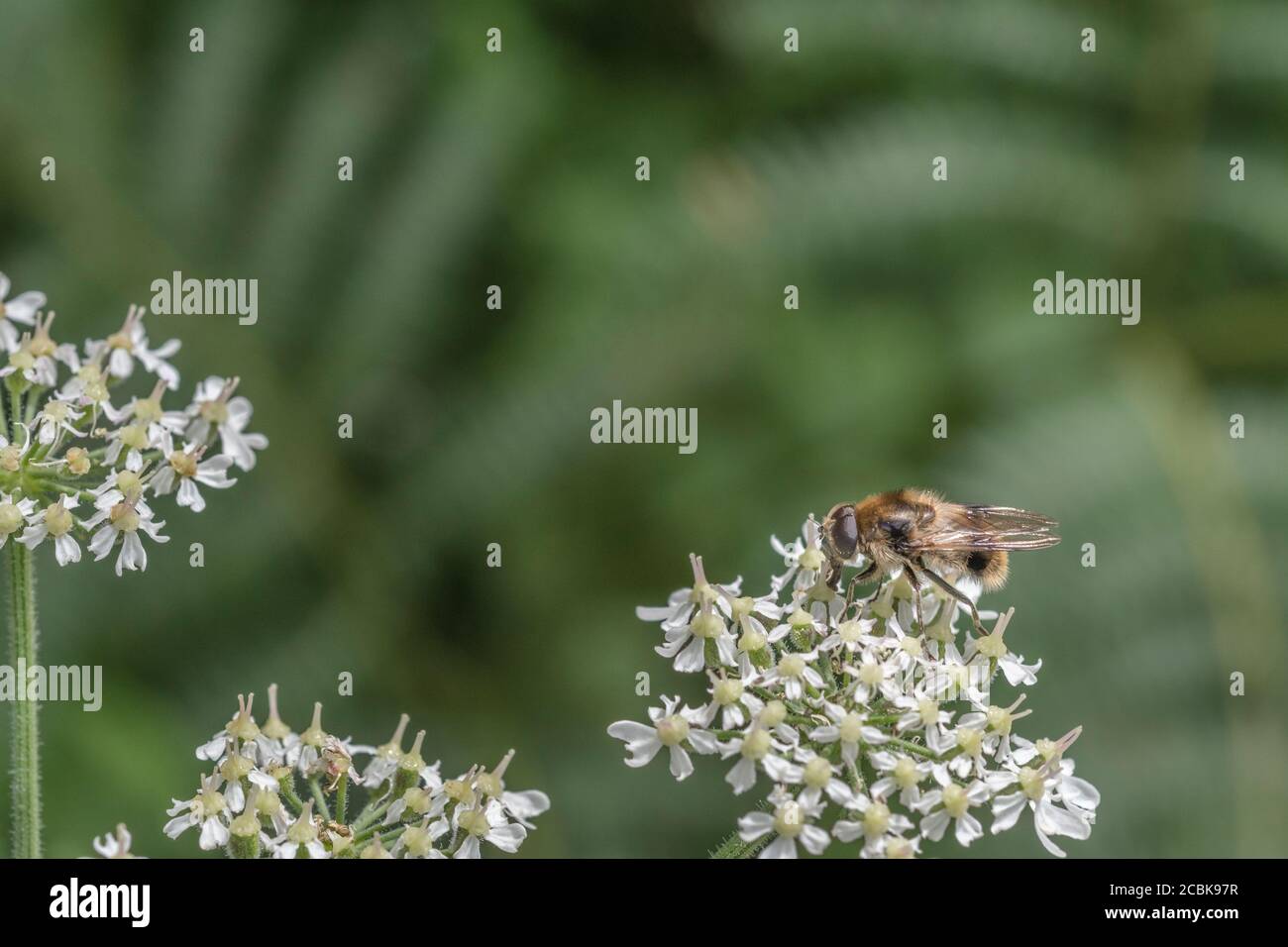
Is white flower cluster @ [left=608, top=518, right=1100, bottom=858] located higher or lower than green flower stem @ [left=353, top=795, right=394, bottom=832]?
higher

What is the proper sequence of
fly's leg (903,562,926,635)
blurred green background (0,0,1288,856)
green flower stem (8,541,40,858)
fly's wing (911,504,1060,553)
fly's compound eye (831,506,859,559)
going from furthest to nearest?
blurred green background (0,0,1288,856) → fly's wing (911,504,1060,553) → fly's compound eye (831,506,859,559) → fly's leg (903,562,926,635) → green flower stem (8,541,40,858)

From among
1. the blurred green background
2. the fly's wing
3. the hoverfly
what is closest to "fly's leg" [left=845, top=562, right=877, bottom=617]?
the hoverfly

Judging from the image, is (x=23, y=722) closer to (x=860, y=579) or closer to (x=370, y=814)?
(x=370, y=814)

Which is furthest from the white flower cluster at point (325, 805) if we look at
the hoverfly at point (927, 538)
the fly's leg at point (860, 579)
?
the hoverfly at point (927, 538)

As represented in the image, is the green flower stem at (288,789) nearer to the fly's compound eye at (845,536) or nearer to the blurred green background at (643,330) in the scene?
the fly's compound eye at (845,536)

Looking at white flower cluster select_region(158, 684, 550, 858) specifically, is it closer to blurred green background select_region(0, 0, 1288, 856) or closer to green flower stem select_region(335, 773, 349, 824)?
green flower stem select_region(335, 773, 349, 824)
